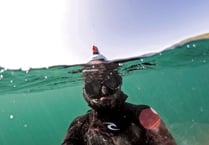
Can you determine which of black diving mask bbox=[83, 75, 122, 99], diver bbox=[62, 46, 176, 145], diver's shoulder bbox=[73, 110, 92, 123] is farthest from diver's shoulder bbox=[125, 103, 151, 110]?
diver's shoulder bbox=[73, 110, 92, 123]

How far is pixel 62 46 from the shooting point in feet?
40.7

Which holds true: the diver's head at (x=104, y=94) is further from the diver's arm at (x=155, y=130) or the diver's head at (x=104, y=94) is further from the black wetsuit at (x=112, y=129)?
the diver's arm at (x=155, y=130)

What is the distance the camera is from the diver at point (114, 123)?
12.7ft

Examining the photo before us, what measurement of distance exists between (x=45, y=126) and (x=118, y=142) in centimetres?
13216

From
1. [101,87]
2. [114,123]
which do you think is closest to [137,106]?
[114,123]

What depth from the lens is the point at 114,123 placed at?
4.28 m

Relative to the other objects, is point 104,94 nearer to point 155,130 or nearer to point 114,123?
point 114,123

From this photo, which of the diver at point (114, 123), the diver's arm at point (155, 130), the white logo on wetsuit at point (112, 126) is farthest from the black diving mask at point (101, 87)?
the diver's arm at point (155, 130)

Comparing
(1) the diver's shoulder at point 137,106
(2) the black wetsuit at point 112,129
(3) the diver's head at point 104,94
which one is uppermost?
(3) the diver's head at point 104,94

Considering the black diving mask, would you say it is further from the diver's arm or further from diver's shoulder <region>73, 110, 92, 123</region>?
the diver's arm

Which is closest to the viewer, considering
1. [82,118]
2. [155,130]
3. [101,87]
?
[155,130]

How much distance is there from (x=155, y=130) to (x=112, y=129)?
68 centimetres

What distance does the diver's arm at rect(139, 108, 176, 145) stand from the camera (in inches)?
147

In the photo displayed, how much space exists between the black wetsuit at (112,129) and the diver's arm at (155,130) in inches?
0.5
